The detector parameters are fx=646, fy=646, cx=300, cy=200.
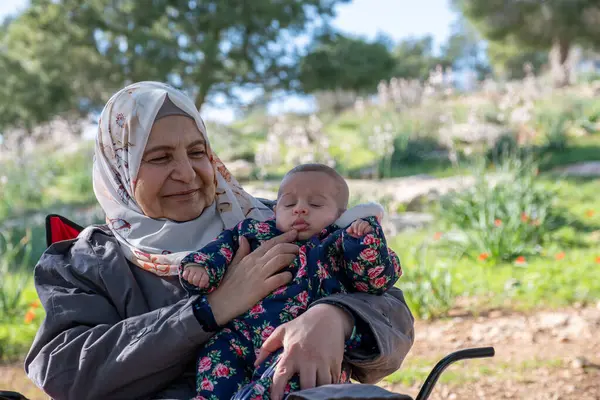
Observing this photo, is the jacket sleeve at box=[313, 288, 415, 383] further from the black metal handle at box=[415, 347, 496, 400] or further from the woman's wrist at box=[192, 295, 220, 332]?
the woman's wrist at box=[192, 295, 220, 332]

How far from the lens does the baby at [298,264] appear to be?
1747 millimetres

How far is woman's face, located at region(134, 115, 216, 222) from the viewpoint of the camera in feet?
6.77

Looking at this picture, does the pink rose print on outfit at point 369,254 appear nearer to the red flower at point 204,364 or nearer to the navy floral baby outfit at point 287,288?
the navy floral baby outfit at point 287,288

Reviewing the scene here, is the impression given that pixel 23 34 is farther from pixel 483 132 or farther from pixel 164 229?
pixel 164 229

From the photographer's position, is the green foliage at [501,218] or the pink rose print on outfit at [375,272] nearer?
the pink rose print on outfit at [375,272]

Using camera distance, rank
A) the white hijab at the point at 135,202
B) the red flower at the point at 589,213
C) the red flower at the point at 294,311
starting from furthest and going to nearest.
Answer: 1. the red flower at the point at 589,213
2. the white hijab at the point at 135,202
3. the red flower at the point at 294,311

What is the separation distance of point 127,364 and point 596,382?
9.64 ft

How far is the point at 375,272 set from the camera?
1.82 metres

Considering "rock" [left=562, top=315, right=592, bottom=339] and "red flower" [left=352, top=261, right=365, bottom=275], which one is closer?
"red flower" [left=352, top=261, right=365, bottom=275]

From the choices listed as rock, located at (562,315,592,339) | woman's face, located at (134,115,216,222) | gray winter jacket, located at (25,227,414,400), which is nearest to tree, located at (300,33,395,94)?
rock, located at (562,315,592,339)

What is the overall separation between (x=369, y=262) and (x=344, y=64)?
1266 centimetres

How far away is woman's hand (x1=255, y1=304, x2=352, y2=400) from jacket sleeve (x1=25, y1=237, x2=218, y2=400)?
25 cm

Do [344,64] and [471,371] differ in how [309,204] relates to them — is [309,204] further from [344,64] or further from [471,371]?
[344,64]

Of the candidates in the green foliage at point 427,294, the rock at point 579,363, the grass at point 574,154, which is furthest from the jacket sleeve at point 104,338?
the grass at point 574,154
